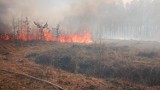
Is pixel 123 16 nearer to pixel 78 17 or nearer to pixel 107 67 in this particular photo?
pixel 78 17

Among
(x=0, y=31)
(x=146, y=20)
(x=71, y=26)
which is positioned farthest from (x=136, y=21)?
(x=0, y=31)

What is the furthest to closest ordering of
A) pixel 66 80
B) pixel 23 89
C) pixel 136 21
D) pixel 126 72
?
pixel 136 21
pixel 126 72
pixel 66 80
pixel 23 89

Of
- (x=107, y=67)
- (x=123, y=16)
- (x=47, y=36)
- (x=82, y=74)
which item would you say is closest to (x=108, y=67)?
(x=107, y=67)

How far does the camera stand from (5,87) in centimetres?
2056

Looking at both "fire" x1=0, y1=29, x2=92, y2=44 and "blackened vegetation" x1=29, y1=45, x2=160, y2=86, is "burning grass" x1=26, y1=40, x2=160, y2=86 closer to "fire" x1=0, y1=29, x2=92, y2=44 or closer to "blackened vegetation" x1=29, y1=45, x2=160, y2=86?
"blackened vegetation" x1=29, y1=45, x2=160, y2=86

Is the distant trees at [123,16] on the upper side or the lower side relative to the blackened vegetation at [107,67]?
upper

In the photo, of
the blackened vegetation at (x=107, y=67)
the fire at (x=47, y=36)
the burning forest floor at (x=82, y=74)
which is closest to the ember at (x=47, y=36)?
the fire at (x=47, y=36)

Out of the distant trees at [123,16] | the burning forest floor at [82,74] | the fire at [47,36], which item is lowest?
the burning forest floor at [82,74]

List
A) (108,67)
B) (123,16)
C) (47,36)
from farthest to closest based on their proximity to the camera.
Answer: (123,16), (47,36), (108,67)

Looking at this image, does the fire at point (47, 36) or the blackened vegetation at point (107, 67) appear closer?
the blackened vegetation at point (107, 67)

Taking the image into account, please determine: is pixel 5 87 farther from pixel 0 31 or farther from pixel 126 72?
pixel 0 31

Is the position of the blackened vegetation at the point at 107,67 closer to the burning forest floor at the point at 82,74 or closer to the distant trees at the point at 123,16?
the burning forest floor at the point at 82,74

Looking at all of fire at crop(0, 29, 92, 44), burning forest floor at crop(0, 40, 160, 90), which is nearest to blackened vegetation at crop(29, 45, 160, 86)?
burning forest floor at crop(0, 40, 160, 90)

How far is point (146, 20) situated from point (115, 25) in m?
13.2
